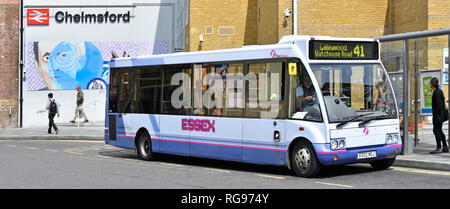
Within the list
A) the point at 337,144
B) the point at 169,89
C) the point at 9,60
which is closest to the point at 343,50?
the point at 337,144

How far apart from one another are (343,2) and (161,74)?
1119 cm

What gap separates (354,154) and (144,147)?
6.28 m

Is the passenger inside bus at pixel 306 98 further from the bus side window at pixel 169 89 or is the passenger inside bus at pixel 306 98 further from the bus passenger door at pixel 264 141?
the bus side window at pixel 169 89

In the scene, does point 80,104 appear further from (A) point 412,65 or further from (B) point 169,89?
(A) point 412,65

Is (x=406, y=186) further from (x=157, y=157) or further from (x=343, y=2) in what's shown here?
(x=343, y=2)

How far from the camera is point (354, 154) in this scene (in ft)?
38.4

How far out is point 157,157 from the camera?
16531 millimetres

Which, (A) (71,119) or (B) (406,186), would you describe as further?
(A) (71,119)

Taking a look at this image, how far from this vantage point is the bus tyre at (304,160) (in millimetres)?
11586

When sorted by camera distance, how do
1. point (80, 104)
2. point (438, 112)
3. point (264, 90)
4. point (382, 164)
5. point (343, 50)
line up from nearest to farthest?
point (343, 50) < point (264, 90) < point (382, 164) < point (438, 112) < point (80, 104)

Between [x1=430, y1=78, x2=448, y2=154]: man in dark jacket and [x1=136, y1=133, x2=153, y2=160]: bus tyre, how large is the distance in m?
6.63

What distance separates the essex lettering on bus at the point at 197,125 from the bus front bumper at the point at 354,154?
3042mm
